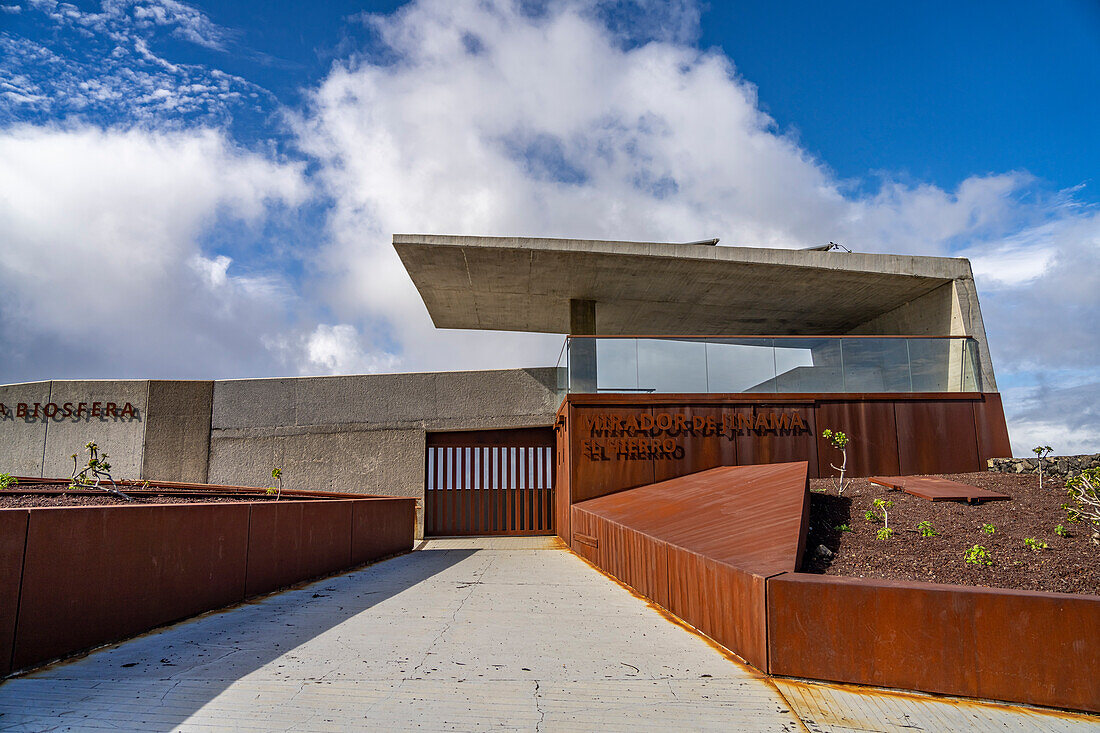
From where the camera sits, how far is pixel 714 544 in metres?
6.13

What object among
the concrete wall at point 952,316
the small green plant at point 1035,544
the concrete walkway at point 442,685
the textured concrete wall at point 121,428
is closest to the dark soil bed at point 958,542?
the small green plant at point 1035,544

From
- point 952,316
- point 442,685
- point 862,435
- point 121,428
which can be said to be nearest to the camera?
point 442,685

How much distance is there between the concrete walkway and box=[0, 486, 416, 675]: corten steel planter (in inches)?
8.0

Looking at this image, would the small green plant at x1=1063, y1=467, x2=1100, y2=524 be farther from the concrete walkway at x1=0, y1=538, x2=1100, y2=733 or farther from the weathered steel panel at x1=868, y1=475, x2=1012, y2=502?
the concrete walkway at x1=0, y1=538, x2=1100, y2=733

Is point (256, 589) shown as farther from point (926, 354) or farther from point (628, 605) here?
point (926, 354)

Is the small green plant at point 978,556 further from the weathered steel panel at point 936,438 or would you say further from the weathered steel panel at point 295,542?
the weathered steel panel at point 936,438

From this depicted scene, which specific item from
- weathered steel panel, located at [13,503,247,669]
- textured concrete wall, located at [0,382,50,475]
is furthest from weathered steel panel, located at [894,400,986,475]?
textured concrete wall, located at [0,382,50,475]

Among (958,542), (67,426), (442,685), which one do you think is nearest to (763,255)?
(958,542)

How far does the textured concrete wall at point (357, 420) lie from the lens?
1792cm

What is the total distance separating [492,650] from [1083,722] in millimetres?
3548

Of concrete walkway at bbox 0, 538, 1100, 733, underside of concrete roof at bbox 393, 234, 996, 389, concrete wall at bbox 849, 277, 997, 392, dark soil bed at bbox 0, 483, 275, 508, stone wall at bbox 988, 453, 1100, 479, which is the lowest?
concrete walkway at bbox 0, 538, 1100, 733

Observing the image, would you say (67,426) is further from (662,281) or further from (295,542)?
(662,281)

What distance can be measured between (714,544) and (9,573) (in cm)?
506

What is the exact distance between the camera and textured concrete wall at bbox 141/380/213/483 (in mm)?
18156
